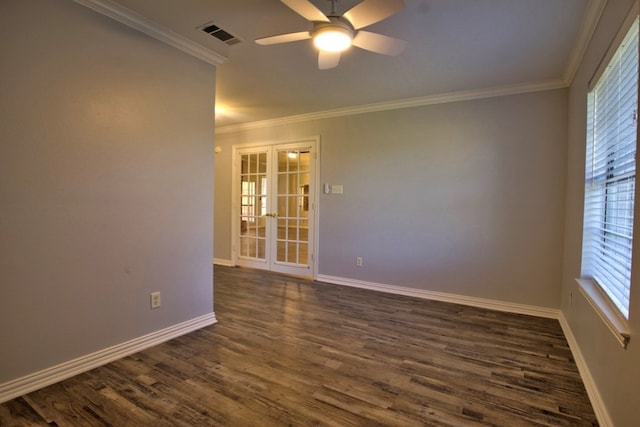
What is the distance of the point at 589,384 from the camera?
6.65ft

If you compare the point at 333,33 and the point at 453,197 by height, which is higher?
the point at 333,33

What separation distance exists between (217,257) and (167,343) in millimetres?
3320

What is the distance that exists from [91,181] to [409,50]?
2592 mm

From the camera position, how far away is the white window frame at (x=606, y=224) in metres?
1.63

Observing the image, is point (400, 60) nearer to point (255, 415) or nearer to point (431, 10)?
point (431, 10)

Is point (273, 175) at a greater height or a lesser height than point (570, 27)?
lesser

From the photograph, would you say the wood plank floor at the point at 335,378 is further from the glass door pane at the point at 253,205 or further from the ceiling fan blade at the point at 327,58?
the glass door pane at the point at 253,205

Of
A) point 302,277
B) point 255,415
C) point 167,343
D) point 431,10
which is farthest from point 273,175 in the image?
point 255,415

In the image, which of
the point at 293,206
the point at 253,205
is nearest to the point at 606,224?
the point at 293,206

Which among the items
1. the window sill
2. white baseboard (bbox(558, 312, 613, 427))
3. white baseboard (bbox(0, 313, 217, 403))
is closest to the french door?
white baseboard (bbox(0, 313, 217, 403))

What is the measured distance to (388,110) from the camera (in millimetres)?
4215

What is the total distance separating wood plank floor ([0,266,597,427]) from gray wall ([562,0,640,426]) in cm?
25

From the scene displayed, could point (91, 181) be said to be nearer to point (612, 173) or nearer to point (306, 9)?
point (306, 9)

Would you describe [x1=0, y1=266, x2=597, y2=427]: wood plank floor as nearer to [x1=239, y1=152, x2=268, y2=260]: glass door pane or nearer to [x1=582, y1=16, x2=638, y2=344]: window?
[x1=582, y1=16, x2=638, y2=344]: window
